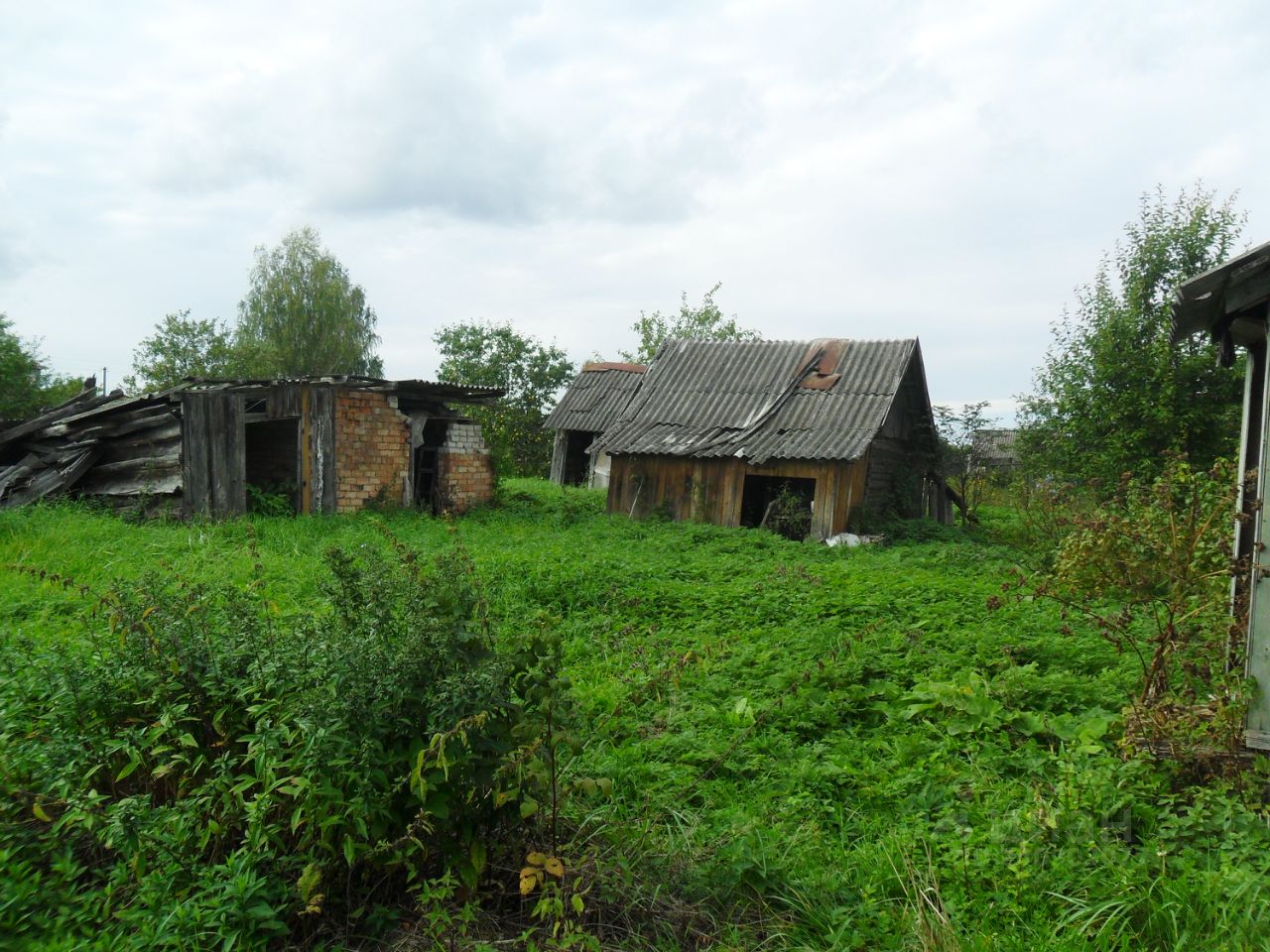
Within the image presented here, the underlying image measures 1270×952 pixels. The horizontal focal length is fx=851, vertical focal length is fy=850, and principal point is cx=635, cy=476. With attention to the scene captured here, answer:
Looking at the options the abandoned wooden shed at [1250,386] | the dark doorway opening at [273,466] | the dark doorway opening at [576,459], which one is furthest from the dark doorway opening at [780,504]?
the abandoned wooden shed at [1250,386]

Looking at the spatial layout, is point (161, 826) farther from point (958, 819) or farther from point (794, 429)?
point (794, 429)

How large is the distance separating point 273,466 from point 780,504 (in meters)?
8.84

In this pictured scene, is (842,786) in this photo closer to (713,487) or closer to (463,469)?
(713,487)

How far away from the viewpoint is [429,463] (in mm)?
16016

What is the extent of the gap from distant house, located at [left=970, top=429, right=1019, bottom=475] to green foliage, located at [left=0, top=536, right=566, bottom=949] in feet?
56.7

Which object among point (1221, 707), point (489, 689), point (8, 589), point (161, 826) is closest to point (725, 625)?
point (1221, 707)

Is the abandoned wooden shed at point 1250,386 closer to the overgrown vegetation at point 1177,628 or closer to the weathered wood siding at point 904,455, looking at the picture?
the overgrown vegetation at point 1177,628

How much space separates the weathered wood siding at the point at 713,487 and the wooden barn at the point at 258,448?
2.74 meters

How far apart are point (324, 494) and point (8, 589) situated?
20.8ft

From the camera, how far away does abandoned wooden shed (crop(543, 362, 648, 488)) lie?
81.1ft

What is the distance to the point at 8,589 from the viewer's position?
7508mm

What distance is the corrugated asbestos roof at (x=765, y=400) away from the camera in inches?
597

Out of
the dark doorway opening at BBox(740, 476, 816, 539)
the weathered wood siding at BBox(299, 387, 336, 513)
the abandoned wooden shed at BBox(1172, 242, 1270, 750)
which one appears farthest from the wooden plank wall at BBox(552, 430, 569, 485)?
the abandoned wooden shed at BBox(1172, 242, 1270, 750)

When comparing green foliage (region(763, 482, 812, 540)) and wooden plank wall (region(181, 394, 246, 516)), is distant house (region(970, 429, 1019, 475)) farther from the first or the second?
wooden plank wall (region(181, 394, 246, 516))
